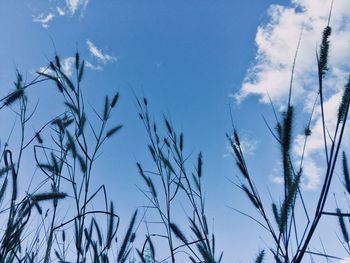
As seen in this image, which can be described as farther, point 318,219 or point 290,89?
point 290,89

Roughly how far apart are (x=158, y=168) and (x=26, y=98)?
3.14 feet

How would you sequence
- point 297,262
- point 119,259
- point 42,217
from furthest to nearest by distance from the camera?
point 42,217 → point 119,259 → point 297,262

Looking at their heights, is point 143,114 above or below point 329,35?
above

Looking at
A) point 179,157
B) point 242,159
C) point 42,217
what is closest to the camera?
point 242,159

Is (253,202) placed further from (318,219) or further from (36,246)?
(36,246)

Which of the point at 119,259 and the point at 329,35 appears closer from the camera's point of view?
the point at 329,35

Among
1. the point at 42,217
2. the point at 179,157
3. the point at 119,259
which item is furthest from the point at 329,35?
the point at 42,217

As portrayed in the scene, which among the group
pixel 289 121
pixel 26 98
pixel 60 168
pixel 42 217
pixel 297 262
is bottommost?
pixel 297 262

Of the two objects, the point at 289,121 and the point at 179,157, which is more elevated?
the point at 179,157

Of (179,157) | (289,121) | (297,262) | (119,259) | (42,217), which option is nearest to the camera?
(297,262)

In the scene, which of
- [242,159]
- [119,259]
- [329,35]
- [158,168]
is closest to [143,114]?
[158,168]

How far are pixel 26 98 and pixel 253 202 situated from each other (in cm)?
170

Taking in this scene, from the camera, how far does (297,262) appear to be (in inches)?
28.3

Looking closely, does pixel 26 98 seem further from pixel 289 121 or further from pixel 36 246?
pixel 289 121
